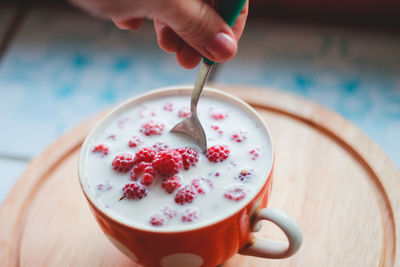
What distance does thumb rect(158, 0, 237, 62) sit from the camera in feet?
1.91

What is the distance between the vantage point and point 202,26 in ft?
1.99

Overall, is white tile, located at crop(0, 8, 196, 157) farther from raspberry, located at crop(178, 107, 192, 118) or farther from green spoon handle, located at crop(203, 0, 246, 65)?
green spoon handle, located at crop(203, 0, 246, 65)

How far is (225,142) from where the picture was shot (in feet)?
2.31

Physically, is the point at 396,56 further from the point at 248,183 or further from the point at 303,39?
the point at 248,183

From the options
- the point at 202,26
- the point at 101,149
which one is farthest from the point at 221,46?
the point at 101,149

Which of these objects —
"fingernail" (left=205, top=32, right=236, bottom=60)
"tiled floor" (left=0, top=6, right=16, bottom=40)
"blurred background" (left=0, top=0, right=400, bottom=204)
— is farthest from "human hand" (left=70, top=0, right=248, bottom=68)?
"tiled floor" (left=0, top=6, right=16, bottom=40)

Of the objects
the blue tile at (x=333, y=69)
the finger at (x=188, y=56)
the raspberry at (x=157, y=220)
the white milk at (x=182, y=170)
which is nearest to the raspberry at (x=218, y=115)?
the white milk at (x=182, y=170)

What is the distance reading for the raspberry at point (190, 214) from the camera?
601 mm

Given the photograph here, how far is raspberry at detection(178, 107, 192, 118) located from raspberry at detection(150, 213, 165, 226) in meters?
0.21

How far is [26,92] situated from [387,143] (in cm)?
93

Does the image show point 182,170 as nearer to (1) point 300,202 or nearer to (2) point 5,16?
(1) point 300,202

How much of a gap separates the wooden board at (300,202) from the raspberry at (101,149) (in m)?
0.16

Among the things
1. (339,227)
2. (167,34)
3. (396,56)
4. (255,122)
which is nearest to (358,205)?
(339,227)

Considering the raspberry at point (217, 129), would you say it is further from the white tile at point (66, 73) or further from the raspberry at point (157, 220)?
the white tile at point (66, 73)
